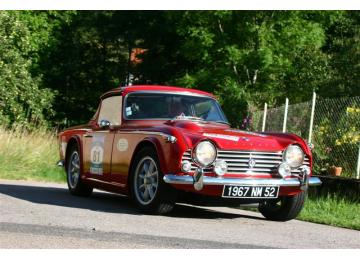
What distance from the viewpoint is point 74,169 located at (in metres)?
11.4

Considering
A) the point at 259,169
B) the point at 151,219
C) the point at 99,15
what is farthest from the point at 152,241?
the point at 99,15

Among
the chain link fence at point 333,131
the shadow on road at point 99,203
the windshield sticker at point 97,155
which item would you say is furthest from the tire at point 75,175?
the chain link fence at point 333,131

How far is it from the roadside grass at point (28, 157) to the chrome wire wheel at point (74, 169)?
179 inches

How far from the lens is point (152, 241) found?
6336mm

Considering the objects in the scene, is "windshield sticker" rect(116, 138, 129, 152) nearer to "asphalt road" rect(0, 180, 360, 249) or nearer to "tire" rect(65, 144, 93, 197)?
"asphalt road" rect(0, 180, 360, 249)

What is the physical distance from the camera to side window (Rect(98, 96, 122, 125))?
10233 mm

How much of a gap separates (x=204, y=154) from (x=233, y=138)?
445 mm

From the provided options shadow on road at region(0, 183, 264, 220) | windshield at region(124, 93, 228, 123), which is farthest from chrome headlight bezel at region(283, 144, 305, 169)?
windshield at region(124, 93, 228, 123)

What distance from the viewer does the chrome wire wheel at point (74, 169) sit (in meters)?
11.2

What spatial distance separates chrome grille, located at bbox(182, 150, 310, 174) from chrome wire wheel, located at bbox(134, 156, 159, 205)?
0.57 meters

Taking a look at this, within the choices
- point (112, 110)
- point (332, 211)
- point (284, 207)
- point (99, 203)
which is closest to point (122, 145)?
point (99, 203)

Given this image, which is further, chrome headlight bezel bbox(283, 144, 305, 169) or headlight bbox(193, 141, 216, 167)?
chrome headlight bezel bbox(283, 144, 305, 169)

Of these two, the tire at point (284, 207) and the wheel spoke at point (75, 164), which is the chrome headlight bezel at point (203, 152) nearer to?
the tire at point (284, 207)

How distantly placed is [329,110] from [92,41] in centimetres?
3009
